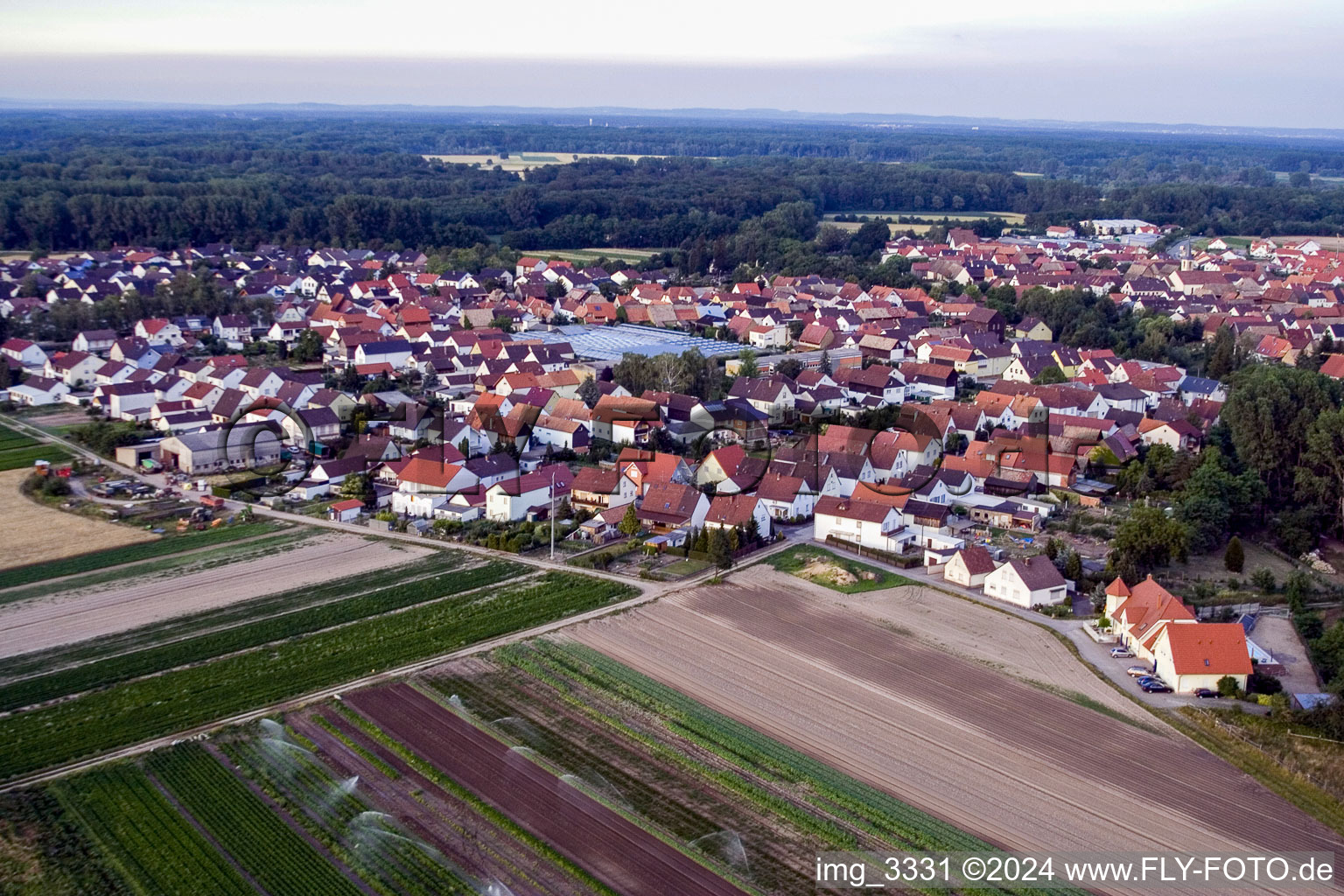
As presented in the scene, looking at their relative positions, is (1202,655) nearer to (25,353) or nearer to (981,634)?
(981,634)

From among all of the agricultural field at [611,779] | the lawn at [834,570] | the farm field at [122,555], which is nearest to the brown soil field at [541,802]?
the agricultural field at [611,779]

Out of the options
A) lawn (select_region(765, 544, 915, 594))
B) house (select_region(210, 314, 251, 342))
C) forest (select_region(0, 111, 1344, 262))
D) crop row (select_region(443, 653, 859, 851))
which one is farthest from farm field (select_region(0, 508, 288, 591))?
forest (select_region(0, 111, 1344, 262))

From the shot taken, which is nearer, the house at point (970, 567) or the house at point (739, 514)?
the house at point (970, 567)

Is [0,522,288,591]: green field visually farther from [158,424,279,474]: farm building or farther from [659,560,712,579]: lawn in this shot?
[659,560,712,579]: lawn

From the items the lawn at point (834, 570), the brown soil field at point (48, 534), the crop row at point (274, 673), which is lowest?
the brown soil field at point (48, 534)

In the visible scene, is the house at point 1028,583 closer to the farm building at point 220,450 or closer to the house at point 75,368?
the farm building at point 220,450

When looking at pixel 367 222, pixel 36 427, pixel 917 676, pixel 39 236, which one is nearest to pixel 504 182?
pixel 367 222

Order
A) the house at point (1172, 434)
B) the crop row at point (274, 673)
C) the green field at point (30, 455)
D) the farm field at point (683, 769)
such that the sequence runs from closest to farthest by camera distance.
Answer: the farm field at point (683, 769) → the crop row at point (274, 673) → the green field at point (30, 455) → the house at point (1172, 434)
